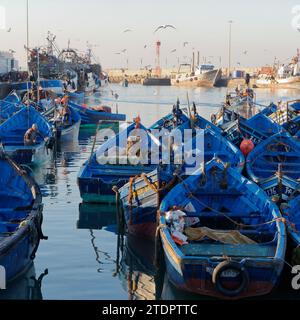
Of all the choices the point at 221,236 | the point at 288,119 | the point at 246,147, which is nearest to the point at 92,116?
the point at 288,119

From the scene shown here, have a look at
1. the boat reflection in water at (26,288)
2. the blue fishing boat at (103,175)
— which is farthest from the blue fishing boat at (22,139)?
the boat reflection in water at (26,288)

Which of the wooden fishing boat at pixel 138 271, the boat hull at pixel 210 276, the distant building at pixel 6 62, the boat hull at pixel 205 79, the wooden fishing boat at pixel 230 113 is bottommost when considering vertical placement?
the wooden fishing boat at pixel 138 271

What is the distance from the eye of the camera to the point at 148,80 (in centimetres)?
14288

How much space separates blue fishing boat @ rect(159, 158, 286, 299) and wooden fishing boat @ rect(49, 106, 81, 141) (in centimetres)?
1797

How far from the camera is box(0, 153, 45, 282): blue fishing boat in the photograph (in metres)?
13.4

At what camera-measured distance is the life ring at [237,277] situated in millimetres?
12609

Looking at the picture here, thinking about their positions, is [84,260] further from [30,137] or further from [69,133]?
[69,133]

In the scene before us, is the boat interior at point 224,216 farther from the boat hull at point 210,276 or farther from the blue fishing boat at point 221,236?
the boat hull at point 210,276

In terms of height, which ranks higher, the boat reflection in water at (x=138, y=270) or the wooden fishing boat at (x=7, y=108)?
the wooden fishing boat at (x=7, y=108)

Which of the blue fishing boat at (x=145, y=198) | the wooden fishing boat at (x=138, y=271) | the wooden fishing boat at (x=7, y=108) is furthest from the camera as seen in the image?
the wooden fishing boat at (x=7, y=108)

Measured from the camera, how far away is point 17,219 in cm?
1591

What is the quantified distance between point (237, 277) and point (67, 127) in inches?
985

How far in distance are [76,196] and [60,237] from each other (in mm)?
5182
